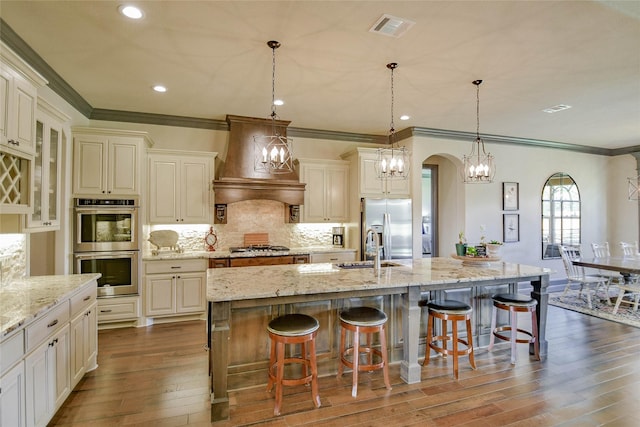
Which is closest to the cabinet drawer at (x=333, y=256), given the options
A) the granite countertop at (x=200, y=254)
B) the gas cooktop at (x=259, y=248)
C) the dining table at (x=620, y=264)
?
the granite countertop at (x=200, y=254)

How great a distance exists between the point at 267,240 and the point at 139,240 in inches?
76.2

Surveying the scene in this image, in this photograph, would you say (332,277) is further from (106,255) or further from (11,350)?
(106,255)

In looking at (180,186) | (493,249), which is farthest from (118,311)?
(493,249)

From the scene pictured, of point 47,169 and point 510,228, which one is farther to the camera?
point 510,228

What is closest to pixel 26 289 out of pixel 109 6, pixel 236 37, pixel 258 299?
pixel 258 299

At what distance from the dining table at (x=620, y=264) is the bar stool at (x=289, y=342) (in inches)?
197

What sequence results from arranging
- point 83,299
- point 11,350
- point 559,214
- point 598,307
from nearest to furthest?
1. point 11,350
2. point 83,299
3. point 598,307
4. point 559,214

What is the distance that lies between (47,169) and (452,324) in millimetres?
4081

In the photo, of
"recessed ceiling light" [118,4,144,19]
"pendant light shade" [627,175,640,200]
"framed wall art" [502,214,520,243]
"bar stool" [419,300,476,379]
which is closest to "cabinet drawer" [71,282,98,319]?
"recessed ceiling light" [118,4,144,19]

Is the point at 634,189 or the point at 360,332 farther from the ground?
the point at 634,189

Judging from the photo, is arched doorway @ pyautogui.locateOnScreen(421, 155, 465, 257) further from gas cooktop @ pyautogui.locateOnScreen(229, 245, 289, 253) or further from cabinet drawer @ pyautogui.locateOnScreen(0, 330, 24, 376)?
cabinet drawer @ pyautogui.locateOnScreen(0, 330, 24, 376)

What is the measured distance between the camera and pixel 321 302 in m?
3.07

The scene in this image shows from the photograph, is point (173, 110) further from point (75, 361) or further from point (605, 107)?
point (605, 107)

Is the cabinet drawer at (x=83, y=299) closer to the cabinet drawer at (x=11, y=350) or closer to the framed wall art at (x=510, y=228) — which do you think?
the cabinet drawer at (x=11, y=350)
